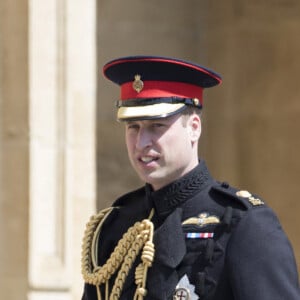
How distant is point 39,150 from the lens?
21.0 ft

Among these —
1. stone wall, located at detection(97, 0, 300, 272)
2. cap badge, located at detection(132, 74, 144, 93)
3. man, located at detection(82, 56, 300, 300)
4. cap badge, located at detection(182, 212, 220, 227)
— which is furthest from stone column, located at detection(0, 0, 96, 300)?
cap badge, located at detection(182, 212, 220, 227)

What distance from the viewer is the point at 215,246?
3678mm

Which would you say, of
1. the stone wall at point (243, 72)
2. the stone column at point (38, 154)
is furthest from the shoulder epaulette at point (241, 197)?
the stone wall at point (243, 72)

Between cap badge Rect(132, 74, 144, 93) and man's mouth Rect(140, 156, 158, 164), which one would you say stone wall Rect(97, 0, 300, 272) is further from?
man's mouth Rect(140, 156, 158, 164)

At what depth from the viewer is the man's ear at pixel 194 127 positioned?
3730mm

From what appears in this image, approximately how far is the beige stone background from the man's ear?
2637 millimetres

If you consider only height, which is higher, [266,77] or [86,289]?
[266,77]

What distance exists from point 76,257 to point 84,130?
1.79 feet

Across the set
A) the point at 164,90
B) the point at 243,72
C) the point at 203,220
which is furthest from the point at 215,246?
the point at 243,72

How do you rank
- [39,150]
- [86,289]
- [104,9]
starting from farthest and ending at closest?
[104,9] < [39,150] < [86,289]

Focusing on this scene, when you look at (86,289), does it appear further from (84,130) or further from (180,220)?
(84,130)

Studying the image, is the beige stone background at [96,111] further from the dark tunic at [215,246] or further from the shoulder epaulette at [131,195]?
the dark tunic at [215,246]

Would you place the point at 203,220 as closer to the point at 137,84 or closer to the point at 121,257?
the point at 121,257

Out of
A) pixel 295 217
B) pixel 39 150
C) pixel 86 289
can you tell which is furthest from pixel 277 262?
pixel 295 217
